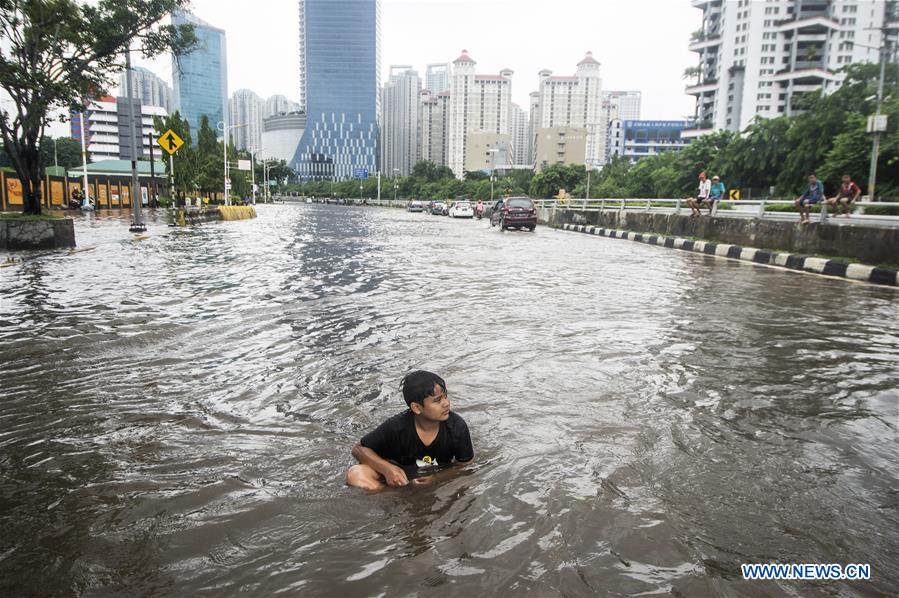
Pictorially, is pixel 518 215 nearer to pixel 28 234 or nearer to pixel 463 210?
pixel 28 234

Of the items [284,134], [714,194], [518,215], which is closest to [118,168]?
[518,215]

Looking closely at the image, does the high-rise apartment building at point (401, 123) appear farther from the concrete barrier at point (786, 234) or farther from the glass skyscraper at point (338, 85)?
the concrete barrier at point (786, 234)

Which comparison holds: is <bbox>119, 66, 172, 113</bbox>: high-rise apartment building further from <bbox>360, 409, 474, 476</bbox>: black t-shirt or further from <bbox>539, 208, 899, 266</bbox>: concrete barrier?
<bbox>360, 409, 474, 476</bbox>: black t-shirt

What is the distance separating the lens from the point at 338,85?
17188 centimetres

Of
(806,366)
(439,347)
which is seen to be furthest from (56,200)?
(806,366)

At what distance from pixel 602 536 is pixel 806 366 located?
11.9ft

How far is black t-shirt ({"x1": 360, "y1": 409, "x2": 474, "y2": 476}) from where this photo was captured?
3393mm

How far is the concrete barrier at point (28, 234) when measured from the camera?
47.7 feet

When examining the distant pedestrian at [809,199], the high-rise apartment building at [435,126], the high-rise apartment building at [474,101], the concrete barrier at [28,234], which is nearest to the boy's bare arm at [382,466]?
the concrete barrier at [28,234]

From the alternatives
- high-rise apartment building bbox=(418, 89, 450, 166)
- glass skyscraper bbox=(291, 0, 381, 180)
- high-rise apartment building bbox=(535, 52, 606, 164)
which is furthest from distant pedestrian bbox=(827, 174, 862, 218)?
glass skyscraper bbox=(291, 0, 381, 180)

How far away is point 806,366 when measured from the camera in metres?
5.48

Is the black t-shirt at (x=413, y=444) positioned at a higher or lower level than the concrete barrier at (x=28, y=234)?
lower

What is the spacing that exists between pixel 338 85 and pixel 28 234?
168 metres

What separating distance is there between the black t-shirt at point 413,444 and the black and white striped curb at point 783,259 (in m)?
11.2
